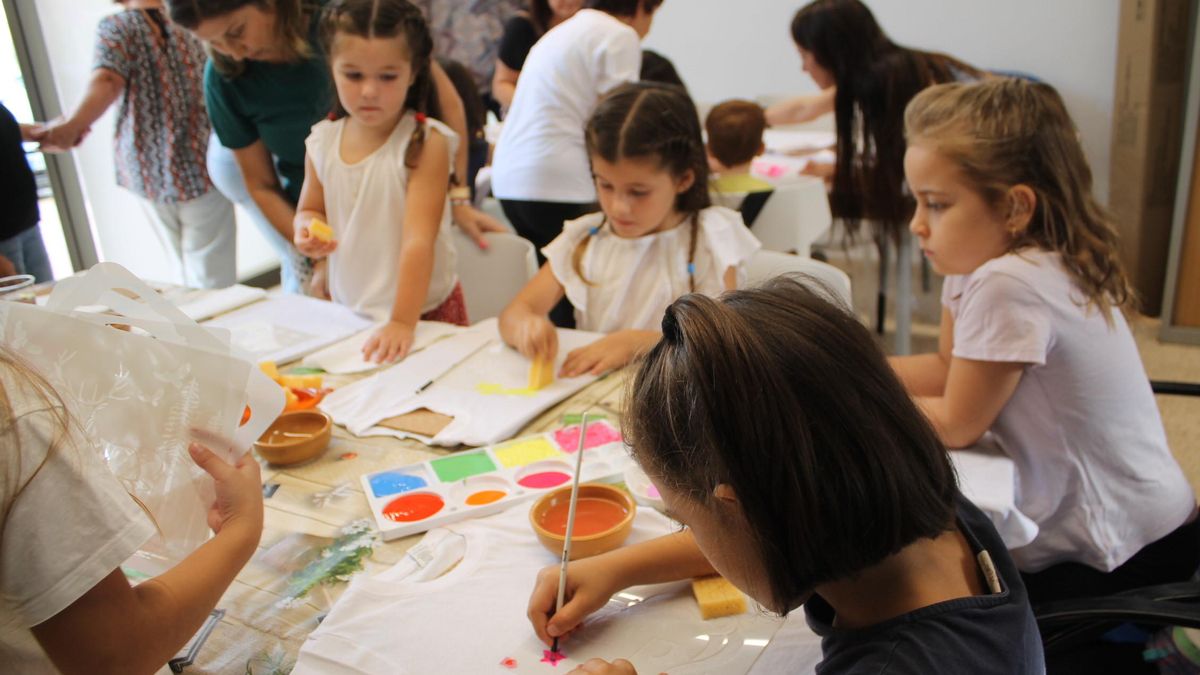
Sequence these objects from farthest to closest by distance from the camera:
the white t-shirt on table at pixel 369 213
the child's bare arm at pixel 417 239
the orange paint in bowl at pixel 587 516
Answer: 1. the white t-shirt on table at pixel 369 213
2. the child's bare arm at pixel 417 239
3. the orange paint in bowl at pixel 587 516

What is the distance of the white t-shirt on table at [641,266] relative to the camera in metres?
1.81

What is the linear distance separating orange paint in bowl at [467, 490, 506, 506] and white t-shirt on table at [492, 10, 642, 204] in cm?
144

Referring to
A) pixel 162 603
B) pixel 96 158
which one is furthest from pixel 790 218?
pixel 96 158

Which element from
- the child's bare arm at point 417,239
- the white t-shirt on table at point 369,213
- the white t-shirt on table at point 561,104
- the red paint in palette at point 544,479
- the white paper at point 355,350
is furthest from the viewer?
the white t-shirt on table at point 561,104

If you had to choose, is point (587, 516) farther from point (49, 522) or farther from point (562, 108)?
point (562, 108)

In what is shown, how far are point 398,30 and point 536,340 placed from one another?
739mm

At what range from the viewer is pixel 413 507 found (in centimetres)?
113

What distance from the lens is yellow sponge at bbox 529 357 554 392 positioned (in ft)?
4.92

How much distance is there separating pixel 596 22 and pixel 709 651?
73.2 inches

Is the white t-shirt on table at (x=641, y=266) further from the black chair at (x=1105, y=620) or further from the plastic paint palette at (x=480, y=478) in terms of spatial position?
the black chair at (x=1105, y=620)

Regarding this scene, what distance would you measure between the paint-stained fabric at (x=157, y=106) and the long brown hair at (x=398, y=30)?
3.62 ft

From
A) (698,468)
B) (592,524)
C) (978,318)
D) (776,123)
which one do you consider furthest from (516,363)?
(776,123)

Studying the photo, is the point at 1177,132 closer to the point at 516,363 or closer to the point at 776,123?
the point at 776,123

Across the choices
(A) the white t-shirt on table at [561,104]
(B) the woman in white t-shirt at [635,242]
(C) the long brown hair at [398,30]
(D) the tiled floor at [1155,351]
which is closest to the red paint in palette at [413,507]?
(B) the woman in white t-shirt at [635,242]
